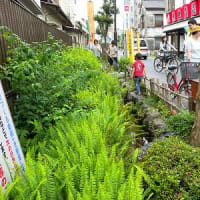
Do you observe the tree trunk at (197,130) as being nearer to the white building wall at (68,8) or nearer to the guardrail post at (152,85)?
the guardrail post at (152,85)

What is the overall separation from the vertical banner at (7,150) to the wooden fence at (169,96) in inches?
136

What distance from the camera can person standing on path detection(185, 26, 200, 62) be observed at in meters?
5.76

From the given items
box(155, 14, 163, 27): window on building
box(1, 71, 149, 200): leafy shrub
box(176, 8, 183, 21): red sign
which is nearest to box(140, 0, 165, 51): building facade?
box(155, 14, 163, 27): window on building

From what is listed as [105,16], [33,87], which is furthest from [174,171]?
[105,16]

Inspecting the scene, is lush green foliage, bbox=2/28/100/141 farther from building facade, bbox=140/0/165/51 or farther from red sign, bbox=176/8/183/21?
building facade, bbox=140/0/165/51

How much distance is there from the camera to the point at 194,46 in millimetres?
5785

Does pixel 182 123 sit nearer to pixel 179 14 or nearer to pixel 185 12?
pixel 185 12

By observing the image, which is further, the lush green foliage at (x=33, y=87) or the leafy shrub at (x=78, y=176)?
the lush green foliage at (x=33, y=87)

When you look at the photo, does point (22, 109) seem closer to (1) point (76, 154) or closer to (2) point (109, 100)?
(1) point (76, 154)

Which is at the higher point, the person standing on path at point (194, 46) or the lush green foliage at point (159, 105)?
the person standing on path at point (194, 46)

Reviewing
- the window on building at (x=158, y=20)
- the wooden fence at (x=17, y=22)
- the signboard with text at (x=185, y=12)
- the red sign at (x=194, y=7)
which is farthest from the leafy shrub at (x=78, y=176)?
the window on building at (x=158, y=20)

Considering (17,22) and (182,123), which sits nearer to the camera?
(182,123)

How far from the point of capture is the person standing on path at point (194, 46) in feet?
18.9

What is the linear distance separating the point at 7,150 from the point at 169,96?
14.8 ft
